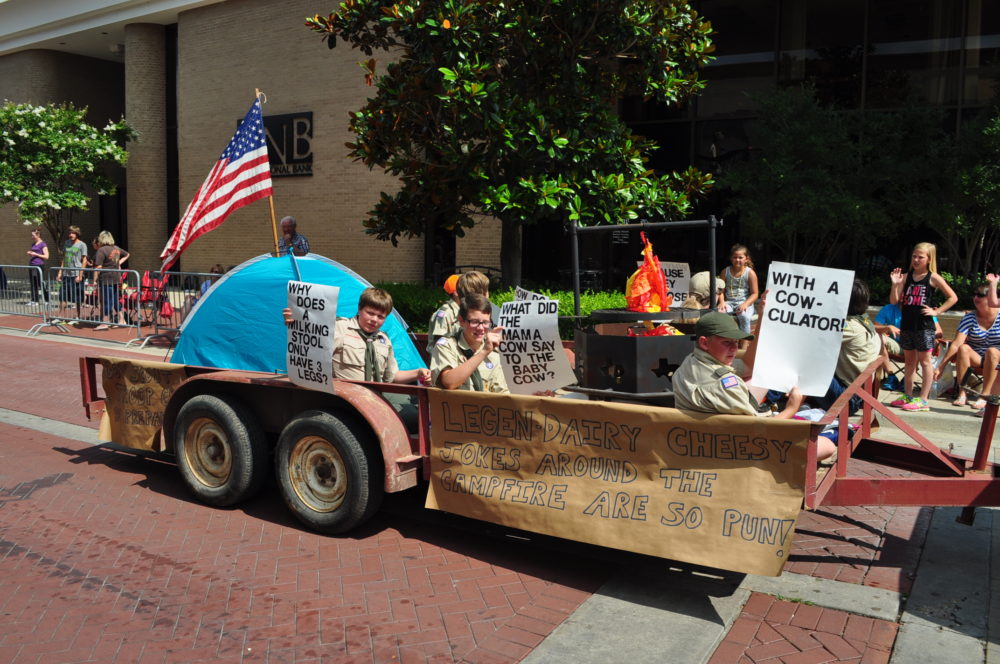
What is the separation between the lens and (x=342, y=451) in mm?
5102

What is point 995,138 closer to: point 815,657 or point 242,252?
point 815,657

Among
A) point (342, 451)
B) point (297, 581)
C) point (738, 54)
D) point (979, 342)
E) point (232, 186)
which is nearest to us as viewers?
point (297, 581)

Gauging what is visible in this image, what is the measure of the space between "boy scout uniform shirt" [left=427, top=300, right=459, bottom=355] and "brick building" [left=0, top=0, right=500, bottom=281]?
39.1 ft

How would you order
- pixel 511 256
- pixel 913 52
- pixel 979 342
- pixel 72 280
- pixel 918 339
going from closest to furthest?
pixel 918 339
pixel 979 342
pixel 511 256
pixel 913 52
pixel 72 280

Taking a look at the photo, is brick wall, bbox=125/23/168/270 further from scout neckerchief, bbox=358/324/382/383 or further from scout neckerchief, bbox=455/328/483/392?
scout neckerchief, bbox=455/328/483/392

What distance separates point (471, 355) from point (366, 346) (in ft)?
2.54

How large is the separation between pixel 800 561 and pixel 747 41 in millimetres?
13765

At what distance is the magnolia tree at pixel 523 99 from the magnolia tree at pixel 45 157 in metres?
14.3

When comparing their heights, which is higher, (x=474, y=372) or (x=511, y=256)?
(x=511, y=256)

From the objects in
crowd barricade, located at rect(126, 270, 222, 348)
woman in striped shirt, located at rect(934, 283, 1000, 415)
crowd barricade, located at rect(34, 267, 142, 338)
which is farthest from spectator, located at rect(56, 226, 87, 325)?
woman in striped shirt, located at rect(934, 283, 1000, 415)

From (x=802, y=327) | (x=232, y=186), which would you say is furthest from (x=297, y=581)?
(x=232, y=186)

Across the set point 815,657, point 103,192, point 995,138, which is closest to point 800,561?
point 815,657

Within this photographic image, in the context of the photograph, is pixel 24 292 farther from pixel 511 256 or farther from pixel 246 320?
pixel 246 320

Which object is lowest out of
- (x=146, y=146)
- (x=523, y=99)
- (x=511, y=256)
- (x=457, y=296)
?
(x=457, y=296)
